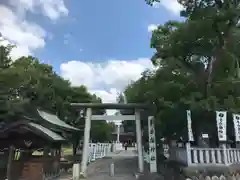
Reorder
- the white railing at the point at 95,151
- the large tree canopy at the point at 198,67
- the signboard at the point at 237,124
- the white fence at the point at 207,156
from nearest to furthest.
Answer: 1. the white fence at the point at 207,156
2. the signboard at the point at 237,124
3. the large tree canopy at the point at 198,67
4. the white railing at the point at 95,151

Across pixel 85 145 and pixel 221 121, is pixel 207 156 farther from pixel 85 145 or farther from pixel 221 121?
pixel 85 145

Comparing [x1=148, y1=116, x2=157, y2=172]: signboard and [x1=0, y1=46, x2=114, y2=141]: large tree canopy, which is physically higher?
[x1=0, y1=46, x2=114, y2=141]: large tree canopy

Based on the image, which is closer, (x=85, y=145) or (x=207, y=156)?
(x=207, y=156)

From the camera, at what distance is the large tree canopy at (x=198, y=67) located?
1255 cm

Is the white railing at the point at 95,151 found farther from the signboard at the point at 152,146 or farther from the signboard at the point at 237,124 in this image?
the signboard at the point at 237,124

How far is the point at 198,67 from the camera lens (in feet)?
49.1

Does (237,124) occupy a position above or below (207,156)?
above

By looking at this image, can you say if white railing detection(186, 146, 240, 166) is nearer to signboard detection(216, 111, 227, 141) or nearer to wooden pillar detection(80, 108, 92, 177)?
signboard detection(216, 111, 227, 141)

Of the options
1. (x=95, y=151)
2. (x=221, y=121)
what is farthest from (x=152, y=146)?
(x=95, y=151)

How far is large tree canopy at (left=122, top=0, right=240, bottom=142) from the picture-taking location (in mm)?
12555

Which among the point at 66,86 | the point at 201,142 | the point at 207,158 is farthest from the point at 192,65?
the point at 66,86

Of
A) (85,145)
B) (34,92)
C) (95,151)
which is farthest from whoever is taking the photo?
(95,151)

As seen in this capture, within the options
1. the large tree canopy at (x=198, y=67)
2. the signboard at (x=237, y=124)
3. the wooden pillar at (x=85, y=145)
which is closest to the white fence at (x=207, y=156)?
the signboard at (x=237, y=124)

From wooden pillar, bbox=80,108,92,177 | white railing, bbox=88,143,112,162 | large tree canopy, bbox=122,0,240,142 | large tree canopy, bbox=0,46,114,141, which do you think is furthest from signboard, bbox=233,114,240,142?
white railing, bbox=88,143,112,162
